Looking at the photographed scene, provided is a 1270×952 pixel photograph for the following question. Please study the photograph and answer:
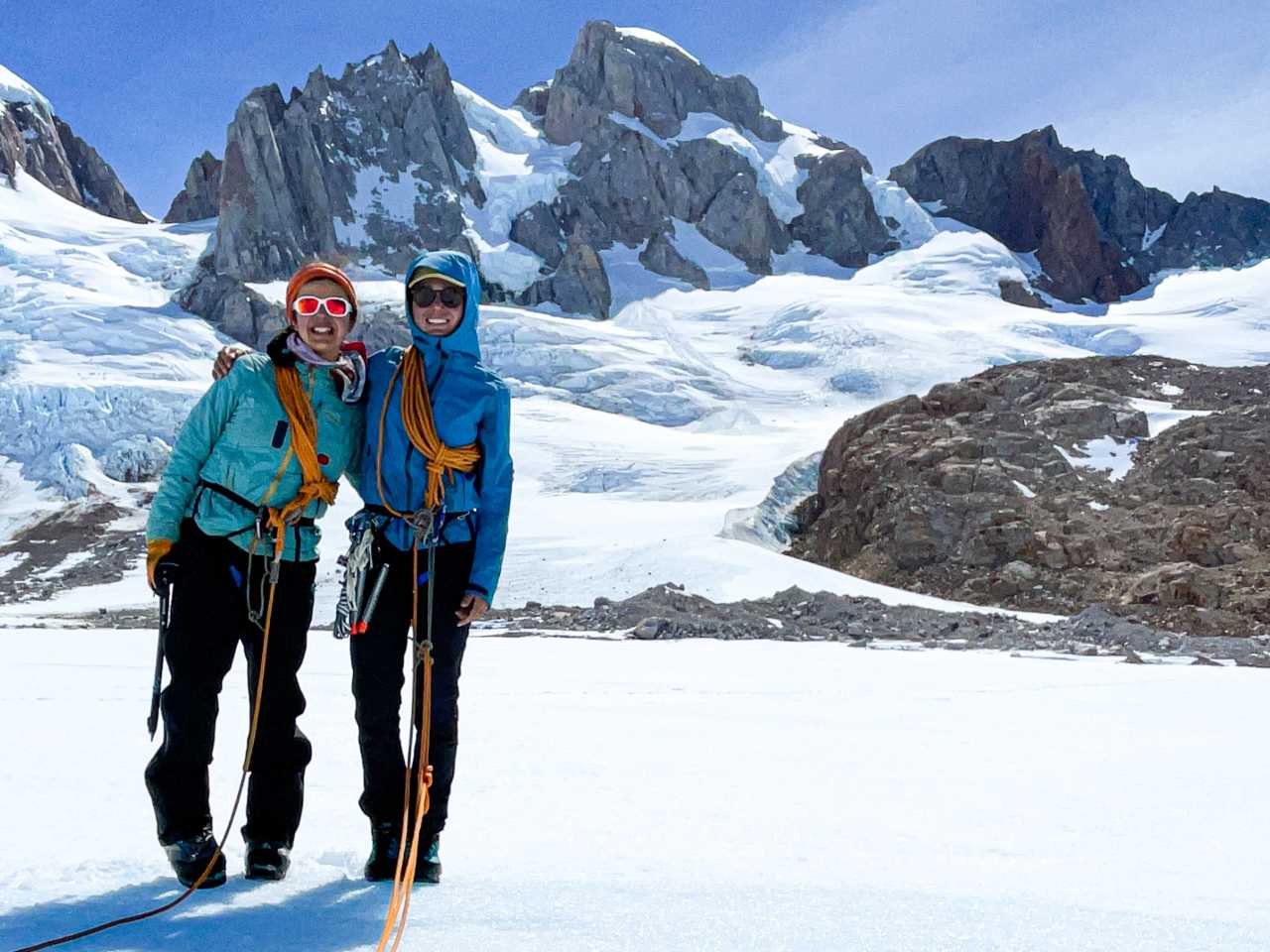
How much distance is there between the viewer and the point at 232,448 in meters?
2.96

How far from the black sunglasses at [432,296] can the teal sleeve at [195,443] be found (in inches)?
21.0

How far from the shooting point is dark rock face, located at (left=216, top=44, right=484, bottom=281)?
81188mm

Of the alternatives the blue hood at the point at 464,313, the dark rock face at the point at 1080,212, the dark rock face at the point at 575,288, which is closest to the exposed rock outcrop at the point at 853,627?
the blue hood at the point at 464,313

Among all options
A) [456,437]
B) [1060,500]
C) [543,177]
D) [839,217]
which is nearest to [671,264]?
[543,177]

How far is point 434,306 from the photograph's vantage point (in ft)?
10.1

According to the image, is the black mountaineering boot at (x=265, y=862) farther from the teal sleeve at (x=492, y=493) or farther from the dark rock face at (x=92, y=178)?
the dark rock face at (x=92, y=178)

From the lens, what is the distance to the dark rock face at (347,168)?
81.2 meters

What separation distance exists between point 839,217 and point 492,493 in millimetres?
109513

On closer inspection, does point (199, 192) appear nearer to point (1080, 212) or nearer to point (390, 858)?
point (1080, 212)

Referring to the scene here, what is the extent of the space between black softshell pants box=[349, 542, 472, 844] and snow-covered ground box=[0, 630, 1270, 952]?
217 millimetres

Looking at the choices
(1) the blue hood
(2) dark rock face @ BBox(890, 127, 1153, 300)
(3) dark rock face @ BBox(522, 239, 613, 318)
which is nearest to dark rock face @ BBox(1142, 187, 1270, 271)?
(2) dark rock face @ BBox(890, 127, 1153, 300)

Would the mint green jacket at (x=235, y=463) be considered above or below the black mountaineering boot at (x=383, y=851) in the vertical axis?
above

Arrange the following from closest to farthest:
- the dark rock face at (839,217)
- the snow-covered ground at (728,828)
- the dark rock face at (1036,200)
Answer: the snow-covered ground at (728,828) < the dark rock face at (839,217) < the dark rock face at (1036,200)

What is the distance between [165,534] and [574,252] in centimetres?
8627
